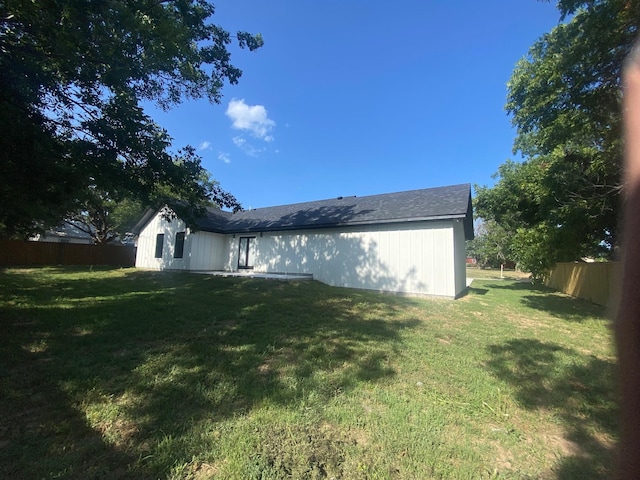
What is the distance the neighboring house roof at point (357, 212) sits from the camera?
10891 mm

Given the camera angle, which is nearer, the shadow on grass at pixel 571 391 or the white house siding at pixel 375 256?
the shadow on grass at pixel 571 391

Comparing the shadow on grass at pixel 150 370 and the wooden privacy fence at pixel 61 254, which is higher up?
the wooden privacy fence at pixel 61 254

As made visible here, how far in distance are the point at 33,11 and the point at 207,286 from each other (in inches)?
302

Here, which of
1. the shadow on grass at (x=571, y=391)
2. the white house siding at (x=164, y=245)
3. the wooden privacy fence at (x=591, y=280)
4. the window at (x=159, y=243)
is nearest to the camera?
the shadow on grass at (x=571, y=391)

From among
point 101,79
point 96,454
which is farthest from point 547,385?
point 101,79

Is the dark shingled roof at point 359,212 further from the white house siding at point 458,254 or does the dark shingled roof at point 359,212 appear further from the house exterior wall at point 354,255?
the white house siding at point 458,254

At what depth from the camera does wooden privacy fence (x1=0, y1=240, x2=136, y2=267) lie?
1892cm

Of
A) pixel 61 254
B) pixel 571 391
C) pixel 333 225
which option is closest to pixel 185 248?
pixel 333 225

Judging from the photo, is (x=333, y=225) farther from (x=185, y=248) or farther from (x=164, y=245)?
(x=164, y=245)

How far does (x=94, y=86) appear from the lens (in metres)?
6.67

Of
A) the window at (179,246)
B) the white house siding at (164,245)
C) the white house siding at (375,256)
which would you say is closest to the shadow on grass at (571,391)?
the white house siding at (375,256)

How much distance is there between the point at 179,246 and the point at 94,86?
11.0 metres

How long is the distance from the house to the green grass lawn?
4.49 meters

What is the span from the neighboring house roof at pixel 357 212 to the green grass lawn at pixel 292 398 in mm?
5333
